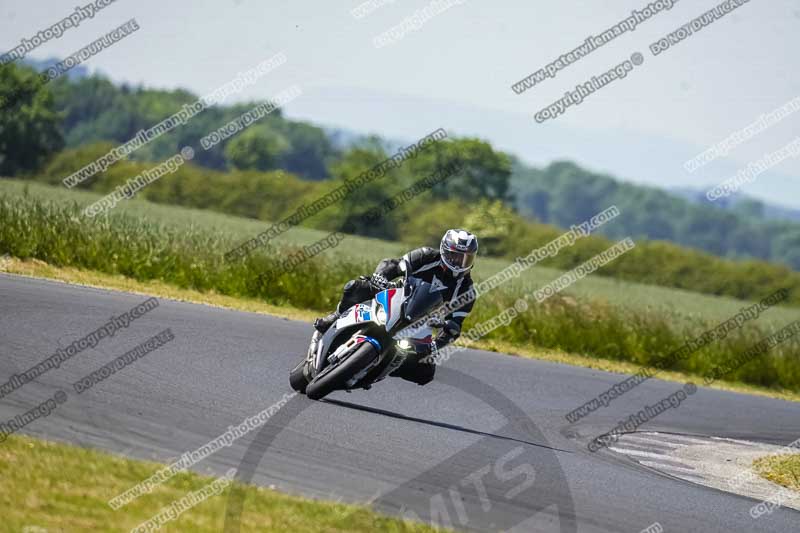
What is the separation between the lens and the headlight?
1003 centimetres

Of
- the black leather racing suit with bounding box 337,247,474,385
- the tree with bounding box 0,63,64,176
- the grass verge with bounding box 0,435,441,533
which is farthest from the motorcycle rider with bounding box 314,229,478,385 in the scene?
the tree with bounding box 0,63,64,176

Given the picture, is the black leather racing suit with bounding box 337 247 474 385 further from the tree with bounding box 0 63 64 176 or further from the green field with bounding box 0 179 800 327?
Answer: the tree with bounding box 0 63 64 176

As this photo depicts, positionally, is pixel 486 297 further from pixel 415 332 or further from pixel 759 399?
pixel 415 332

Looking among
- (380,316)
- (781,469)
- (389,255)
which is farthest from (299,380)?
(389,255)

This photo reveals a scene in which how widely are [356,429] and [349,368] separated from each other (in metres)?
0.55

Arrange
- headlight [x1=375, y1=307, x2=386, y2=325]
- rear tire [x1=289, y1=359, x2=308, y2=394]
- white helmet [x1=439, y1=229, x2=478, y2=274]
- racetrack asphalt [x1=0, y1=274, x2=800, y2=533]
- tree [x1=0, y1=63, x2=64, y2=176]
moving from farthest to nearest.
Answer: tree [x1=0, y1=63, x2=64, y2=176] → rear tire [x1=289, y1=359, x2=308, y2=394] → white helmet [x1=439, y1=229, x2=478, y2=274] → headlight [x1=375, y1=307, x2=386, y2=325] → racetrack asphalt [x1=0, y1=274, x2=800, y2=533]

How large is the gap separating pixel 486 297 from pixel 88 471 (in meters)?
17.2

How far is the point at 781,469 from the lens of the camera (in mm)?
12633

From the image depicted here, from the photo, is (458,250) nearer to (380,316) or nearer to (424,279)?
(424,279)

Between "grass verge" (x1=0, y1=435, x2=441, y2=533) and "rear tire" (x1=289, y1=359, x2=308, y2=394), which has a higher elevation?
"grass verge" (x1=0, y1=435, x2=441, y2=533)

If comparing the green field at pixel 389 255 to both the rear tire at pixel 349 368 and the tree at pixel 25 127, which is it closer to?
the rear tire at pixel 349 368

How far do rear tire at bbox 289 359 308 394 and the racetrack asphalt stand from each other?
0.57ft

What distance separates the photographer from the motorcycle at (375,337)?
9.97 meters

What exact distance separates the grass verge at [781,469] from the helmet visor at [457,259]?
4506 millimetres
